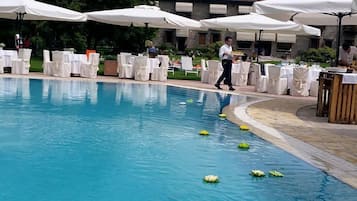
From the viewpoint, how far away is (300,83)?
50.4 feet

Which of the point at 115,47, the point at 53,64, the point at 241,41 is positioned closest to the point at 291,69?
the point at 53,64

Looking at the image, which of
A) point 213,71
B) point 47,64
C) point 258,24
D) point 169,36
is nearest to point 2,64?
point 47,64

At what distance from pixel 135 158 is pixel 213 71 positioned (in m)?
12.2

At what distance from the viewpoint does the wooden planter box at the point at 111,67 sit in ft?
65.5

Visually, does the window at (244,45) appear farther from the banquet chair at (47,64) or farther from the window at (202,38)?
the banquet chair at (47,64)

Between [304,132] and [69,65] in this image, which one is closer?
[304,132]

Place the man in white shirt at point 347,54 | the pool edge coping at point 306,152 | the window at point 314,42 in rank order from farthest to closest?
the window at point 314,42 < the man in white shirt at point 347,54 < the pool edge coping at point 306,152

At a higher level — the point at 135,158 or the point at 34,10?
the point at 34,10

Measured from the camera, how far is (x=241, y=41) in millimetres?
53250

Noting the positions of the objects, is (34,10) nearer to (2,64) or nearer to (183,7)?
(2,64)

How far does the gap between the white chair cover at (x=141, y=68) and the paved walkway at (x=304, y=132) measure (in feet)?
18.3

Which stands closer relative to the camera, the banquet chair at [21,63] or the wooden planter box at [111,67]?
the banquet chair at [21,63]

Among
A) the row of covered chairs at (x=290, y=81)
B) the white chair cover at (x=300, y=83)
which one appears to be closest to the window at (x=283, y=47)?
the row of covered chairs at (x=290, y=81)

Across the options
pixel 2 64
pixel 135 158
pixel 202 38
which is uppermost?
pixel 202 38
